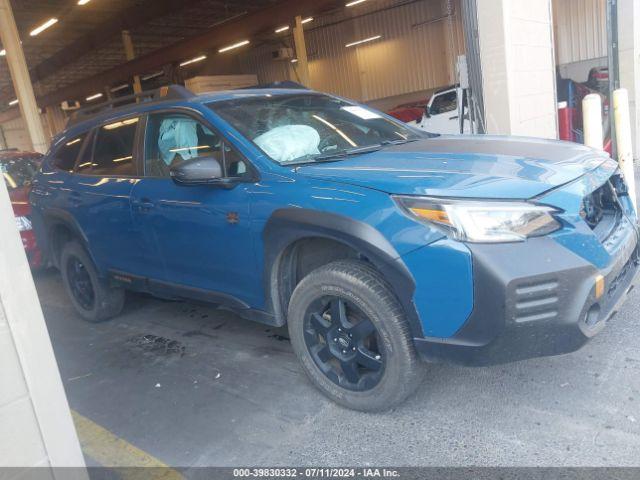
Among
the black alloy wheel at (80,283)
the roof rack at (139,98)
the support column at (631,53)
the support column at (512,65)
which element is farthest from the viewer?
the support column at (631,53)

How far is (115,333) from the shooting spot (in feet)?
14.9

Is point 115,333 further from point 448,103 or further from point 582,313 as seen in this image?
point 448,103

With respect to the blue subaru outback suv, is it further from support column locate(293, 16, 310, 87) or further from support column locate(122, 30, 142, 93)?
support column locate(122, 30, 142, 93)

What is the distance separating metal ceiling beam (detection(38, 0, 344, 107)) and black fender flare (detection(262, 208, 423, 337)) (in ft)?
41.0

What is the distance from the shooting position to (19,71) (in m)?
12.2

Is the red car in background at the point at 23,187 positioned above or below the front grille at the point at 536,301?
Result: above

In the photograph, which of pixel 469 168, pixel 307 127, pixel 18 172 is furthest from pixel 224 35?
pixel 469 168

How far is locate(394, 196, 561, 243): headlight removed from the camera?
89.5 inches

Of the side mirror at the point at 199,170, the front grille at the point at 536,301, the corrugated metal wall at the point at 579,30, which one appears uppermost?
the corrugated metal wall at the point at 579,30

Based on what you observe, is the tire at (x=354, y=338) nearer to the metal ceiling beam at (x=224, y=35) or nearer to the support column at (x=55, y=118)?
the metal ceiling beam at (x=224, y=35)

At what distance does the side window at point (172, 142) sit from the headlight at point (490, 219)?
169 centimetres

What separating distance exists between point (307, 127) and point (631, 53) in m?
8.04

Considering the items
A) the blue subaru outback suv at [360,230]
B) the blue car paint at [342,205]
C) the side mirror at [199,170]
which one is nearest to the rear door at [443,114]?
the blue subaru outback suv at [360,230]

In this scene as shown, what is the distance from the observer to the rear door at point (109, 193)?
3936 millimetres
